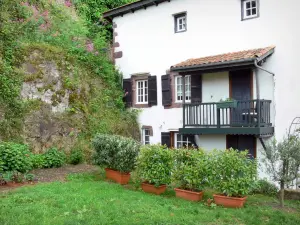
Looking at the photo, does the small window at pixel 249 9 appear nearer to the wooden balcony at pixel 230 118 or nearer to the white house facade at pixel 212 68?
the white house facade at pixel 212 68

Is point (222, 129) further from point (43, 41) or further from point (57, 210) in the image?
point (43, 41)

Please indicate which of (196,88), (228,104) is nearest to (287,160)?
(228,104)

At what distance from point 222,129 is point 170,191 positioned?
3.11 metres

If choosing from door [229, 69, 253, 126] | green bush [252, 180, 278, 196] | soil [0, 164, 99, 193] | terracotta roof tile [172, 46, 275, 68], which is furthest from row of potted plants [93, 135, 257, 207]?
terracotta roof tile [172, 46, 275, 68]

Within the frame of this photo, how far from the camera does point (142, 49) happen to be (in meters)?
14.9

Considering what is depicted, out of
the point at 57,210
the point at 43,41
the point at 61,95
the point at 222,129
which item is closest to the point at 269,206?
the point at 222,129

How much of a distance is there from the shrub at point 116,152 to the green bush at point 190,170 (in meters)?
1.58

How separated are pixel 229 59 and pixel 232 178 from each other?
4.69m

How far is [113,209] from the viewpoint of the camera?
6.57 metres

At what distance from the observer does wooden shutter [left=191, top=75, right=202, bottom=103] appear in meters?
12.6

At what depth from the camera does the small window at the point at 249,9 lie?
1156 centimetres

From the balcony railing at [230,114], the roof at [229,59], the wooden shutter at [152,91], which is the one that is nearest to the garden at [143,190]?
the balcony railing at [230,114]

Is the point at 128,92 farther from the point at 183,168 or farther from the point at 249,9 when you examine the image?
the point at 183,168

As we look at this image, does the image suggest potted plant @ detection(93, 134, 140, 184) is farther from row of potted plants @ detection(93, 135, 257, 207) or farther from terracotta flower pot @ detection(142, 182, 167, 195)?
terracotta flower pot @ detection(142, 182, 167, 195)
